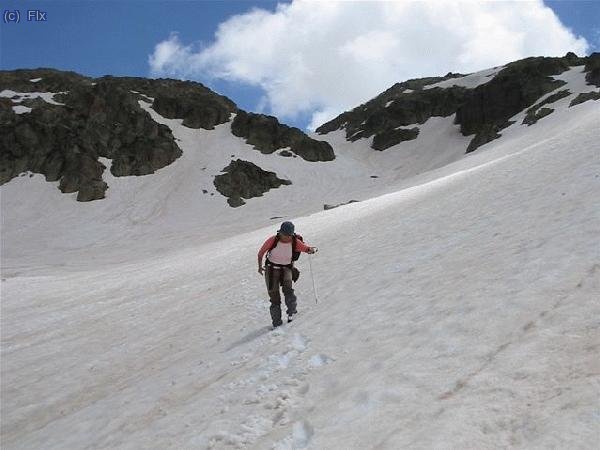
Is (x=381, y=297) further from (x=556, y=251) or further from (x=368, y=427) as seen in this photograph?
(x=368, y=427)

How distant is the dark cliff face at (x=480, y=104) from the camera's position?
84750 millimetres

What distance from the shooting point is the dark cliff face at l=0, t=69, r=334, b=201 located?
231 ft

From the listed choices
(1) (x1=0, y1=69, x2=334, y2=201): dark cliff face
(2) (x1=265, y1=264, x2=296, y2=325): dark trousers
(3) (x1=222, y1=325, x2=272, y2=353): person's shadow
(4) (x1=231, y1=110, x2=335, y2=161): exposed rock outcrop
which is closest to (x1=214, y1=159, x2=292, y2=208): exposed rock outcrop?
(1) (x1=0, y1=69, x2=334, y2=201): dark cliff face

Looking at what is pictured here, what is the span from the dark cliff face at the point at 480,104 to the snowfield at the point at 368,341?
5804cm

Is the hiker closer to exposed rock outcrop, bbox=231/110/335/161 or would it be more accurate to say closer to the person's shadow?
the person's shadow

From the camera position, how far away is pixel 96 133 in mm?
78250

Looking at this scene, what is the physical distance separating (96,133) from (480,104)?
72980mm

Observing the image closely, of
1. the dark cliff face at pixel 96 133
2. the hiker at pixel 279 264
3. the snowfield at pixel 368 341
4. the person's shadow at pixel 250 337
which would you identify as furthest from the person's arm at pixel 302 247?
the dark cliff face at pixel 96 133

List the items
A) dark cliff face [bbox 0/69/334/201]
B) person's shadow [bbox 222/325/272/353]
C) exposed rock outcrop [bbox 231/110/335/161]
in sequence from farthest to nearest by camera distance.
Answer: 1. exposed rock outcrop [bbox 231/110/335/161]
2. dark cliff face [bbox 0/69/334/201]
3. person's shadow [bbox 222/325/272/353]

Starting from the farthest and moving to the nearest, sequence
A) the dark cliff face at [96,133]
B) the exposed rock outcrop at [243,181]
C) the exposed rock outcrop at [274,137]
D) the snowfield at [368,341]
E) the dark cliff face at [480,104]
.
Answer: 1. the exposed rock outcrop at [274,137]
2. the dark cliff face at [480,104]
3. the dark cliff face at [96,133]
4. the exposed rock outcrop at [243,181]
5. the snowfield at [368,341]

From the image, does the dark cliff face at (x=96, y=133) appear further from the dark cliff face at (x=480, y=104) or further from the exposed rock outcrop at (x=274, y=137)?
the dark cliff face at (x=480, y=104)

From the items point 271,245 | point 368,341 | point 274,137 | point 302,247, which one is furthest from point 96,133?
point 368,341

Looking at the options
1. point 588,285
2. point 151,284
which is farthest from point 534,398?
point 151,284

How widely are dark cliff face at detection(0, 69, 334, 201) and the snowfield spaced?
54453mm
